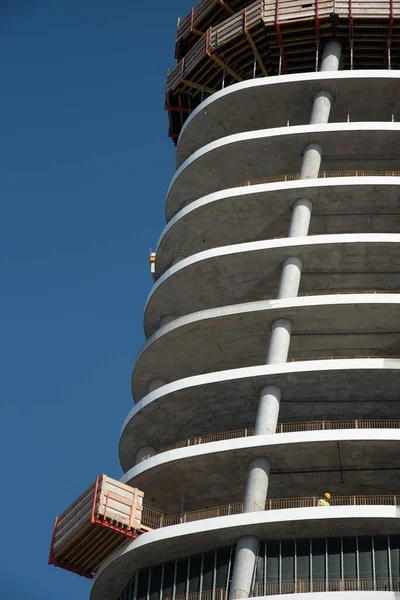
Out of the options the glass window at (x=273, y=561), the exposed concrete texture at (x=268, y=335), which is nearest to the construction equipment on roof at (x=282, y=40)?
the exposed concrete texture at (x=268, y=335)

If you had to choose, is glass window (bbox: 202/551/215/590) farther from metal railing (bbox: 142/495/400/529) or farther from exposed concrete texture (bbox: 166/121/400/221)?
exposed concrete texture (bbox: 166/121/400/221)

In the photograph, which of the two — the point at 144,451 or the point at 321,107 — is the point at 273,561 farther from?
the point at 321,107

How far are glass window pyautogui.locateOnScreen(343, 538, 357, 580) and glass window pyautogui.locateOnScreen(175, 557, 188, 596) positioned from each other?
21.1ft

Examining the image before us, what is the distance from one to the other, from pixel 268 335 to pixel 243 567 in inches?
548

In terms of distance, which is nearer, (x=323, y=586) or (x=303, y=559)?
(x=323, y=586)

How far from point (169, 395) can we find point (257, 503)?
8.13m

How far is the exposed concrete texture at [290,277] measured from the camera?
55.6m

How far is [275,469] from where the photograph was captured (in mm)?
52031

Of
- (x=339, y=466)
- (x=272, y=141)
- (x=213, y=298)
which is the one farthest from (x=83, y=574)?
(x=272, y=141)

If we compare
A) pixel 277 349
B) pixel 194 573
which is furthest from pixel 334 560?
pixel 277 349

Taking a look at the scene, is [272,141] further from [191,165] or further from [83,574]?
[83,574]

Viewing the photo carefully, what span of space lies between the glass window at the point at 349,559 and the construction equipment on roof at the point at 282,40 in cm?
2930

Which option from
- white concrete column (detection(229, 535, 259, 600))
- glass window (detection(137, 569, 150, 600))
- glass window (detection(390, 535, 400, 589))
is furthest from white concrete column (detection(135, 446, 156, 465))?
glass window (detection(390, 535, 400, 589))

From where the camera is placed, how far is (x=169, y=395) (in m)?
54.4
